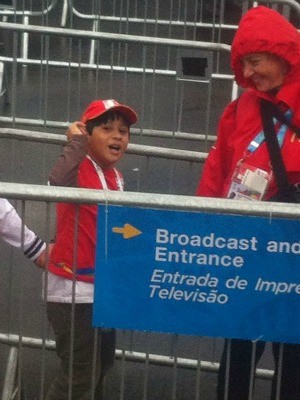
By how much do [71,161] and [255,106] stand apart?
70 cm

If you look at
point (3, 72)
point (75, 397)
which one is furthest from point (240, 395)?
point (3, 72)

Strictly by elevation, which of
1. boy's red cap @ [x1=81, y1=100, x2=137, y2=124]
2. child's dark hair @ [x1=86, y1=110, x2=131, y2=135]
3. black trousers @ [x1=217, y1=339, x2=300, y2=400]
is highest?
boy's red cap @ [x1=81, y1=100, x2=137, y2=124]

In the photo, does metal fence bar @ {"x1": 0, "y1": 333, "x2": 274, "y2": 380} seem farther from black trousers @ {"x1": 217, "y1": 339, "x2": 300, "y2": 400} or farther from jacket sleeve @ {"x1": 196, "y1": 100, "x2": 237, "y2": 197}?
jacket sleeve @ {"x1": 196, "y1": 100, "x2": 237, "y2": 197}

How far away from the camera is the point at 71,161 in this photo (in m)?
3.77

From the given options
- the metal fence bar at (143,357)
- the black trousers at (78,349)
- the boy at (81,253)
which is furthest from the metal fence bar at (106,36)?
the black trousers at (78,349)

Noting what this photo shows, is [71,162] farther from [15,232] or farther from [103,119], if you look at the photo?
[15,232]

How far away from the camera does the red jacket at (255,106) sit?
3719 millimetres

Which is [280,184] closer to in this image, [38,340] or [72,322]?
[72,322]

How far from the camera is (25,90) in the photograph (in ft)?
28.0

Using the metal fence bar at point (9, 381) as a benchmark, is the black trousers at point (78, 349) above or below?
above

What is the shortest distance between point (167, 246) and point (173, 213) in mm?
112

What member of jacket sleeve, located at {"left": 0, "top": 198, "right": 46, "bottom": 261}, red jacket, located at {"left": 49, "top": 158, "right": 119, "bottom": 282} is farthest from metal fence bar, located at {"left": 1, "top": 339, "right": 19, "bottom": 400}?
red jacket, located at {"left": 49, "top": 158, "right": 119, "bottom": 282}

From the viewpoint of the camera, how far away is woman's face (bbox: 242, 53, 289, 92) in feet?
12.4

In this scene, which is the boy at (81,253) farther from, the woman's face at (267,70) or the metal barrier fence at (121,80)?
the metal barrier fence at (121,80)
